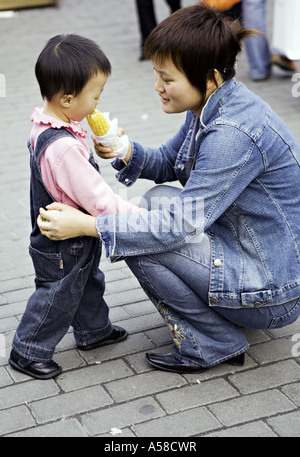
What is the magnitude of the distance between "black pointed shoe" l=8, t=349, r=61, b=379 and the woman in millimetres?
407

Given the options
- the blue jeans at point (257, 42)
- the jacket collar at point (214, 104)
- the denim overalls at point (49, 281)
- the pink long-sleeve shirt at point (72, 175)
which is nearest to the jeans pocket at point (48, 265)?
the denim overalls at point (49, 281)

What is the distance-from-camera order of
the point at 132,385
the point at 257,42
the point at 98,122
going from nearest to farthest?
the point at 132,385, the point at 98,122, the point at 257,42

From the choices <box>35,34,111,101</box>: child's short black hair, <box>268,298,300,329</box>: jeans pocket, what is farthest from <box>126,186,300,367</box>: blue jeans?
<box>35,34,111,101</box>: child's short black hair

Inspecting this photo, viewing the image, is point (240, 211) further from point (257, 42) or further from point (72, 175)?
point (257, 42)

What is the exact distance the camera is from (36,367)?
2.78 metres

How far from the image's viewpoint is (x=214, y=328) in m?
2.73

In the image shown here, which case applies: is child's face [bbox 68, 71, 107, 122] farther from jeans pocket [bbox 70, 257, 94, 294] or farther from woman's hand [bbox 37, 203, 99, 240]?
jeans pocket [bbox 70, 257, 94, 294]

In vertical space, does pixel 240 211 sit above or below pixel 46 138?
below

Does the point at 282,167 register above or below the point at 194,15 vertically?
below

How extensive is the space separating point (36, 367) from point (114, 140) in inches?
38.7

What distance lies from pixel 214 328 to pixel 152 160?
83 centimetres

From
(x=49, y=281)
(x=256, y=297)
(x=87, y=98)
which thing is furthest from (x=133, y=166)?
(x=256, y=297)

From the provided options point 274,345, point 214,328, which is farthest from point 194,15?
point 274,345

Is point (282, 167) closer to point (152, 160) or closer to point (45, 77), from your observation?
point (152, 160)
